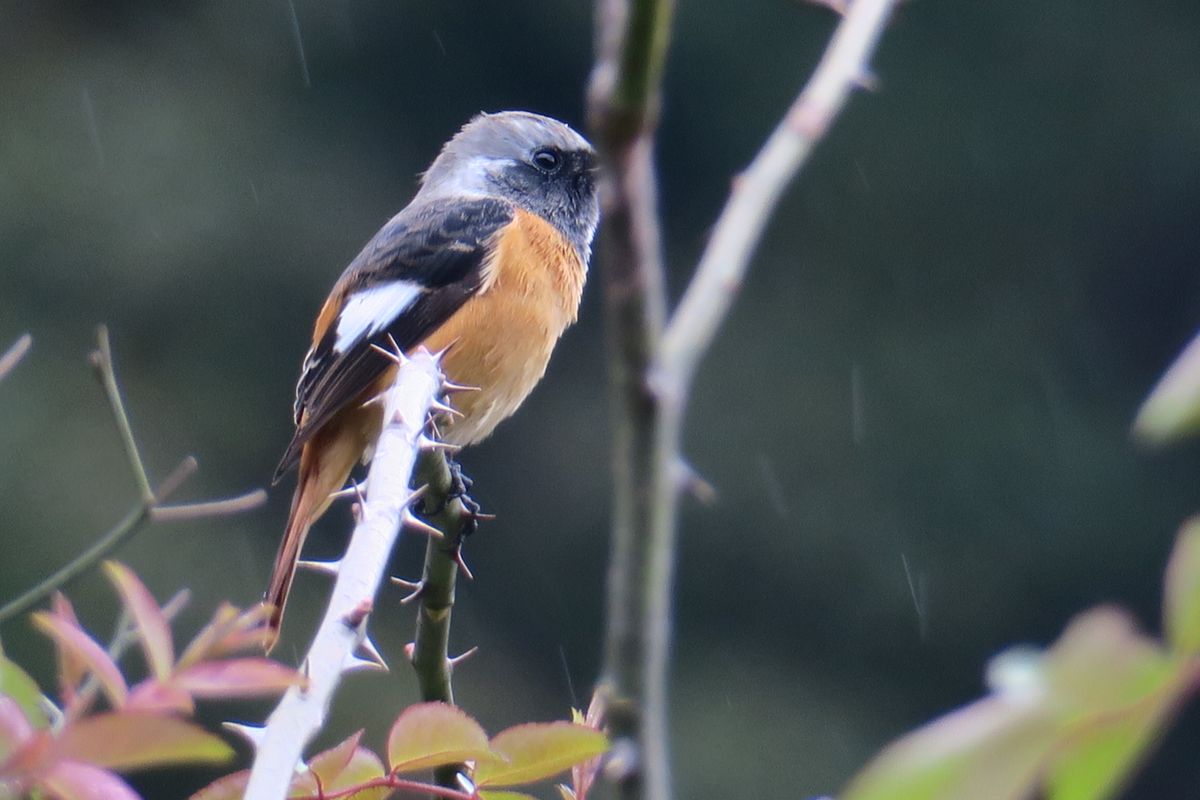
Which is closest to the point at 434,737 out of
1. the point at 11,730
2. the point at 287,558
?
the point at 11,730

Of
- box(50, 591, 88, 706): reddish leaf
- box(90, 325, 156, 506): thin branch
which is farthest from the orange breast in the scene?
box(50, 591, 88, 706): reddish leaf

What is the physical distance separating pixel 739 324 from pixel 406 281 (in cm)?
967

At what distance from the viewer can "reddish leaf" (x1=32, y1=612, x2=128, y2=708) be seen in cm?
83

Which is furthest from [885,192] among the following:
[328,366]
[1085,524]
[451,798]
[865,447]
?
[451,798]

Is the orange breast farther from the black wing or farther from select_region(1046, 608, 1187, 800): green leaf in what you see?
select_region(1046, 608, 1187, 800): green leaf

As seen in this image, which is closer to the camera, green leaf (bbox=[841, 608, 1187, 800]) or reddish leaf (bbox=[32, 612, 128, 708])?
green leaf (bbox=[841, 608, 1187, 800])

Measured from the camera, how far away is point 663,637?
501 mm

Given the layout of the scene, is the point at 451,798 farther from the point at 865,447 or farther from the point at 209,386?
the point at 865,447

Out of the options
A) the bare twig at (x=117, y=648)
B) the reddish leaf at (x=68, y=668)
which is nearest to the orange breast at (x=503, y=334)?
the bare twig at (x=117, y=648)

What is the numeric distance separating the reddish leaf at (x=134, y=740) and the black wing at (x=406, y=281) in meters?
2.76

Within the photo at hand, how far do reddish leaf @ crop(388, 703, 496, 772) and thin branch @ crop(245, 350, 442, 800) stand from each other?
0.19 ft

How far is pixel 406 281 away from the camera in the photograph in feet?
12.6

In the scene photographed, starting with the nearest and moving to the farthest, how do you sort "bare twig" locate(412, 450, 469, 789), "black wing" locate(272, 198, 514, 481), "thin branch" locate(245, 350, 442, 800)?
"thin branch" locate(245, 350, 442, 800) < "bare twig" locate(412, 450, 469, 789) < "black wing" locate(272, 198, 514, 481)

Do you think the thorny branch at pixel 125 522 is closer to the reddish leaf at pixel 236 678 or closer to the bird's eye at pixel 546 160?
the reddish leaf at pixel 236 678
